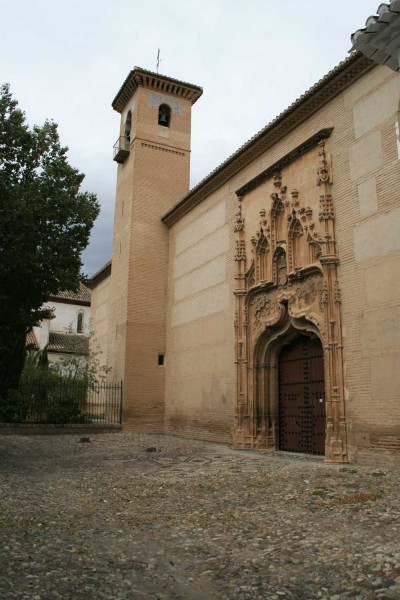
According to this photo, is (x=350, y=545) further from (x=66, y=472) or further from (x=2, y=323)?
(x=2, y=323)

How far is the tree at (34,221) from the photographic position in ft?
31.2

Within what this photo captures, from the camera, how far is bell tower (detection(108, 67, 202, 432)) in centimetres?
1825

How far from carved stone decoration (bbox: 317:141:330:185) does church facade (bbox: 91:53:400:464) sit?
0.03 meters

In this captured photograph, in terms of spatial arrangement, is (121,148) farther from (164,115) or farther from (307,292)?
(307,292)

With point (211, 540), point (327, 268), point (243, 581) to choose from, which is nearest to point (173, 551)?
point (211, 540)

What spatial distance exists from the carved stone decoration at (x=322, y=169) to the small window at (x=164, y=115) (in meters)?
11.1

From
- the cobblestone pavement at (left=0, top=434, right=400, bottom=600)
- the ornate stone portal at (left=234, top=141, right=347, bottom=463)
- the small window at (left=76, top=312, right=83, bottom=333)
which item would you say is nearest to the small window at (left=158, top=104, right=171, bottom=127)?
the ornate stone portal at (left=234, top=141, right=347, bottom=463)

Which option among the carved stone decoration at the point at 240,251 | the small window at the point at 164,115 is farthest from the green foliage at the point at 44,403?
the small window at the point at 164,115

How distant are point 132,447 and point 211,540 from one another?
27.4 feet

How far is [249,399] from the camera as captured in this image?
43.2 ft

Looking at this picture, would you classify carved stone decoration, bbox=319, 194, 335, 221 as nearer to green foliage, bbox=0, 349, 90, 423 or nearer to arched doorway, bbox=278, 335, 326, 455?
arched doorway, bbox=278, 335, 326, 455

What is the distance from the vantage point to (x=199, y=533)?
4.92 m

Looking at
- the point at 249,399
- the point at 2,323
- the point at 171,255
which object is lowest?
the point at 249,399

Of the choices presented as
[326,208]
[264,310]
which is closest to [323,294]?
[326,208]
